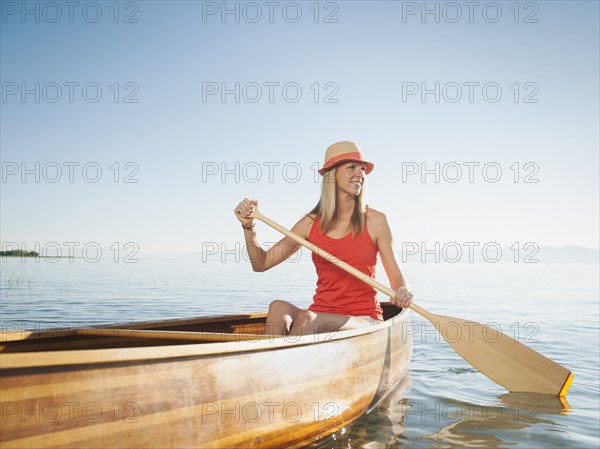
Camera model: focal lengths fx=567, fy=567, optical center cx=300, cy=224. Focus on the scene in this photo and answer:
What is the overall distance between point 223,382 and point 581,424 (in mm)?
2723

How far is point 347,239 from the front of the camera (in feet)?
13.2

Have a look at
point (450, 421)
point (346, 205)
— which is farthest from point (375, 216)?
point (450, 421)

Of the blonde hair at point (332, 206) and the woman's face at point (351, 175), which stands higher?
the woman's face at point (351, 175)

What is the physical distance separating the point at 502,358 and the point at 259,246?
2135 mm

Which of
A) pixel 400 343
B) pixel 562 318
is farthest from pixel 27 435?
pixel 562 318

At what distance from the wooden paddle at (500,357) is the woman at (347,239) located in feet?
2.30

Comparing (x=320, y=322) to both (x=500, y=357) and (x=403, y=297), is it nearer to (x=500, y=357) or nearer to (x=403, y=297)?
(x=403, y=297)

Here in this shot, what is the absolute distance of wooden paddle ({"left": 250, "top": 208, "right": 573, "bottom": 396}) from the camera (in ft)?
14.6

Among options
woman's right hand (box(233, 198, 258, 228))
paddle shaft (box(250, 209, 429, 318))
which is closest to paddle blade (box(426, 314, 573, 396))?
paddle shaft (box(250, 209, 429, 318))

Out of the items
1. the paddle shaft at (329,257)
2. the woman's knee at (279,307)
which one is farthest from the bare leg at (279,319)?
the paddle shaft at (329,257)

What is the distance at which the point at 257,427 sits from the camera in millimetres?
2863

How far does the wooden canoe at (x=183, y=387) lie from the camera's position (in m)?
2.12

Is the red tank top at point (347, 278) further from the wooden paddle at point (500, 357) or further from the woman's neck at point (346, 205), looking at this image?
the wooden paddle at point (500, 357)

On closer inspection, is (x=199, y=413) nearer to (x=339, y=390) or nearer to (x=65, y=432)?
(x=65, y=432)
